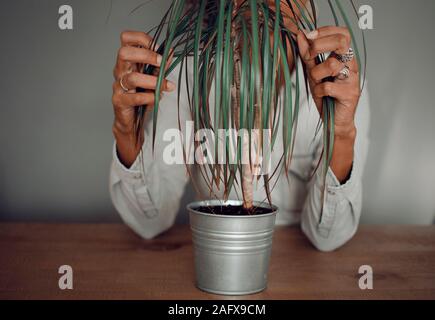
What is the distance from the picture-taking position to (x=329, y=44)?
93 cm

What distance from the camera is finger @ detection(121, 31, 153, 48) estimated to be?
1.02 metres

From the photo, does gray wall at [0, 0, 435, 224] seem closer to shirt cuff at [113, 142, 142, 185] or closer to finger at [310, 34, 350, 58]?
shirt cuff at [113, 142, 142, 185]

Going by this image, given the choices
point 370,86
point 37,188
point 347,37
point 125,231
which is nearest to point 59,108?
point 37,188

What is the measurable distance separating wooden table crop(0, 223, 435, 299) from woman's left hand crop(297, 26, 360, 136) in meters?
0.37

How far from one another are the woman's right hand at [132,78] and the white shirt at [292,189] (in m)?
0.24

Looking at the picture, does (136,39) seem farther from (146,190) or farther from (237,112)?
(146,190)

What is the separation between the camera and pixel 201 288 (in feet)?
3.18

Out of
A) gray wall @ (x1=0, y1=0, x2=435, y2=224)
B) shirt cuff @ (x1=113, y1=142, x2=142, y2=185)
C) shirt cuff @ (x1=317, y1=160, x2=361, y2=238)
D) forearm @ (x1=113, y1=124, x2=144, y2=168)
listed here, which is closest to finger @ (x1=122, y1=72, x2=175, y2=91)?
forearm @ (x1=113, y1=124, x2=144, y2=168)

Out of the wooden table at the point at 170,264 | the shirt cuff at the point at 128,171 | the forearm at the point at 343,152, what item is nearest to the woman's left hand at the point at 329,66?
the forearm at the point at 343,152

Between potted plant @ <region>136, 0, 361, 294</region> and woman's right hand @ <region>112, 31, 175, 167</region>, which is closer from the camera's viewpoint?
potted plant @ <region>136, 0, 361, 294</region>

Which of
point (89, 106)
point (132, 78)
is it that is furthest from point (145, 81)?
point (89, 106)

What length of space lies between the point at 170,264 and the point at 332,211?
0.47 meters
